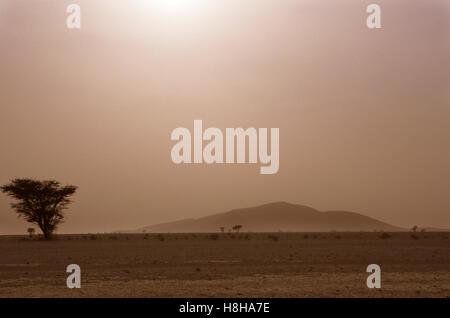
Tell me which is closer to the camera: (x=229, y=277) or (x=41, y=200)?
(x=229, y=277)

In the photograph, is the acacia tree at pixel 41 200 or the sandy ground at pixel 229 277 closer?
the sandy ground at pixel 229 277

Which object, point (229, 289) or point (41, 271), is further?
→ point (41, 271)

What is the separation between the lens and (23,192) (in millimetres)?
74000

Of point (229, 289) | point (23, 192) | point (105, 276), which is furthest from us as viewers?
point (23, 192)

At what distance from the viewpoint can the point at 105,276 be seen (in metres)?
23.8

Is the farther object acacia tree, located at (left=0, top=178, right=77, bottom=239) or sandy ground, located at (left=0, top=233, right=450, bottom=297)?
acacia tree, located at (left=0, top=178, right=77, bottom=239)
